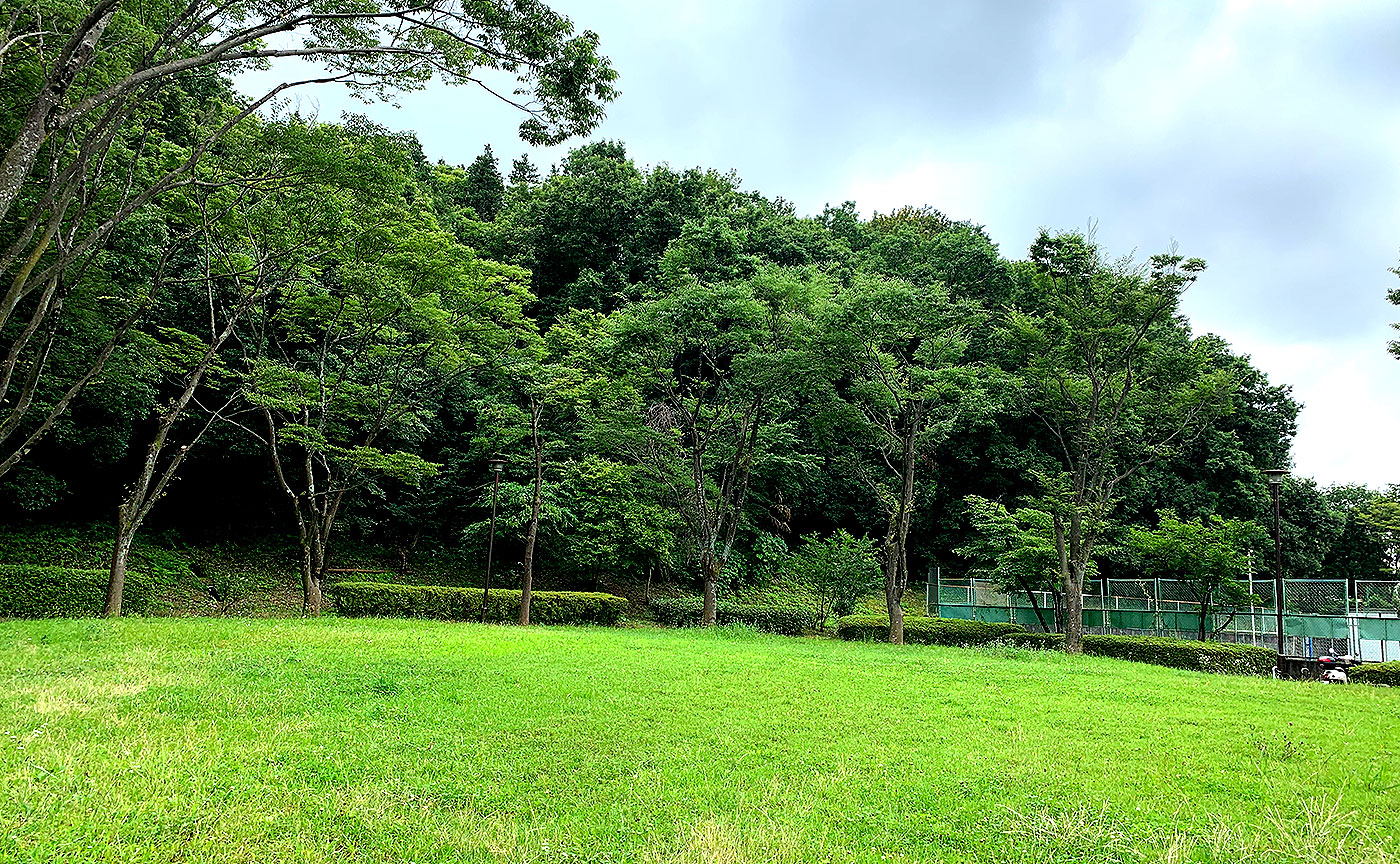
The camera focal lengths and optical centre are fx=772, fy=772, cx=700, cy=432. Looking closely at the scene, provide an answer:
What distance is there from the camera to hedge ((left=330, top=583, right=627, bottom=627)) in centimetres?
1620

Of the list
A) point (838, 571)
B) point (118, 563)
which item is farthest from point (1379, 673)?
point (118, 563)

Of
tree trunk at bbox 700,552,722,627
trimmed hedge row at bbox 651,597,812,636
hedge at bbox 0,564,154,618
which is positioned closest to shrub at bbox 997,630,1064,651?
trimmed hedge row at bbox 651,597,812,636

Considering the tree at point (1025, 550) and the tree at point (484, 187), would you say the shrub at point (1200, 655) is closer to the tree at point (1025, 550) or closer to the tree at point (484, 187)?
the tree at point (1025, 550)

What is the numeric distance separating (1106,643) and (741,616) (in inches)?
334

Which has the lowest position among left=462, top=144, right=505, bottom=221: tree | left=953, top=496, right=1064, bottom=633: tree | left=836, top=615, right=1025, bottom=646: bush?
left=836, top=615, right=1025, bottom=646: bush

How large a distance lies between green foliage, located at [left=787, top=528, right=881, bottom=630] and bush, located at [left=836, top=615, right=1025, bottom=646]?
1.02 m

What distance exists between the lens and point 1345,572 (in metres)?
31.0

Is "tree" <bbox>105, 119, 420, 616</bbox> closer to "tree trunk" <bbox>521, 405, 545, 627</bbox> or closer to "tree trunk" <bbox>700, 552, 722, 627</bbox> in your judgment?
"tree trunk" <bbox>521, 405, 545, 627</bbox>

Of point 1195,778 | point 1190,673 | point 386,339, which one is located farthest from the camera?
point 386,339

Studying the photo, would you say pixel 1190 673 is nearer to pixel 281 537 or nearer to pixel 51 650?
pixel 51 650

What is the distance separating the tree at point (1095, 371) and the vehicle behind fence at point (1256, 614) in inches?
168

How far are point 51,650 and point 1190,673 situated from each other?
52.8ft

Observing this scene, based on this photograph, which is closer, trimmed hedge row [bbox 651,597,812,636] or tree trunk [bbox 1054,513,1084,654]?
tree trunk [bbox 1054,513,1084,654]

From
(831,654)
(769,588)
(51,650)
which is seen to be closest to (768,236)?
(769,588)
